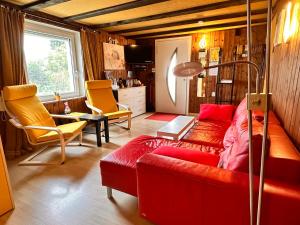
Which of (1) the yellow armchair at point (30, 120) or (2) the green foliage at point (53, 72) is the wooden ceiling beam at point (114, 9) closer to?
(2) the green foliage at point (53, 72)

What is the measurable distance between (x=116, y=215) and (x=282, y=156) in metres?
1.27

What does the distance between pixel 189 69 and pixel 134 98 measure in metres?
3.88

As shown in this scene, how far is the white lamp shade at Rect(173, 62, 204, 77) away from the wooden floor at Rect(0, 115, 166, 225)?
1.19 metres

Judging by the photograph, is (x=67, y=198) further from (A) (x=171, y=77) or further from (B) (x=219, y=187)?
(A) (x=171, y=77)

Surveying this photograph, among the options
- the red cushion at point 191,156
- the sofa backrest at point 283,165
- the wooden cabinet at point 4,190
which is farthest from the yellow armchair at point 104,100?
the sofa backrest at point 283,165

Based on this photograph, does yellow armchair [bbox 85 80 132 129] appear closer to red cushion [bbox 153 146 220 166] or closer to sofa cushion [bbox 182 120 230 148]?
sofa cushion [bbox 182 120 230 148]

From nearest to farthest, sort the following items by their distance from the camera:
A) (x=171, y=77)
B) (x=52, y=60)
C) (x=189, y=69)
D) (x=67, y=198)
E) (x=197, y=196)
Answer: (x=189, y=69)
(x=197, y=196)
(x=67, y=198)
(x=52, y=60)
(x=171, y=77)

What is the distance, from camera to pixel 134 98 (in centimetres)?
470

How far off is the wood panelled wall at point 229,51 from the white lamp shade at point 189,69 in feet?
11.6

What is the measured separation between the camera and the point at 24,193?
1.80 metres

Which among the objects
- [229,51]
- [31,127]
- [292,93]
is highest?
[229,51]

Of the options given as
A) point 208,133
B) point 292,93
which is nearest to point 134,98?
point 208,133

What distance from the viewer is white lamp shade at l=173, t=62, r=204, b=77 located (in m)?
0.85

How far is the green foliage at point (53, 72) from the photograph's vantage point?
309cm
